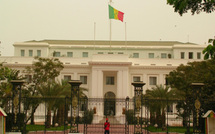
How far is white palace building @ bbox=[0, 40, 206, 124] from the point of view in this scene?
147 feet

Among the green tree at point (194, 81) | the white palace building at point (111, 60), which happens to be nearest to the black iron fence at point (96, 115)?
the green tree at point (194, 81)

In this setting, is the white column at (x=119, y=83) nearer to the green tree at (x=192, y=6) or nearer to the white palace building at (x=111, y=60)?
the white palace building at (x=111, y=60)

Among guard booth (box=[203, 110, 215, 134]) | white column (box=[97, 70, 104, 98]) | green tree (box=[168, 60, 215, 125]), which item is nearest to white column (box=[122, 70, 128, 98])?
white column (box=[97, 70, 104, 98])

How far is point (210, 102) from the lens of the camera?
68.6ft

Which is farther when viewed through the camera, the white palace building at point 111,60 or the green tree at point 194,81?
the white palace building at point 111,60

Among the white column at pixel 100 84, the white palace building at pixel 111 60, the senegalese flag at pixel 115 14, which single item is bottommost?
the white column at pixel 100 84

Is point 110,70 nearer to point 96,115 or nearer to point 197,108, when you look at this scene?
point 96,115

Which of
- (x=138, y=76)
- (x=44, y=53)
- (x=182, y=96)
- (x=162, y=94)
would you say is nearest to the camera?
(x=182, y=96)

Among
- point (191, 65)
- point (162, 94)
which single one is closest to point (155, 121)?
point (162, 94)

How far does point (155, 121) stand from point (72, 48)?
83.2ft

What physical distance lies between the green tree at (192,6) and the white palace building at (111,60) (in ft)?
98.0

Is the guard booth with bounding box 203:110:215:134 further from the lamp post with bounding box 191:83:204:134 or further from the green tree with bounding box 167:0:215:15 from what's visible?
the green tree with bounding box 167:0:215:15

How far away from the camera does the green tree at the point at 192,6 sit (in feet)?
40.2

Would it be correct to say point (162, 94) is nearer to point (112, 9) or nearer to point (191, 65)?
point (191, 65)
